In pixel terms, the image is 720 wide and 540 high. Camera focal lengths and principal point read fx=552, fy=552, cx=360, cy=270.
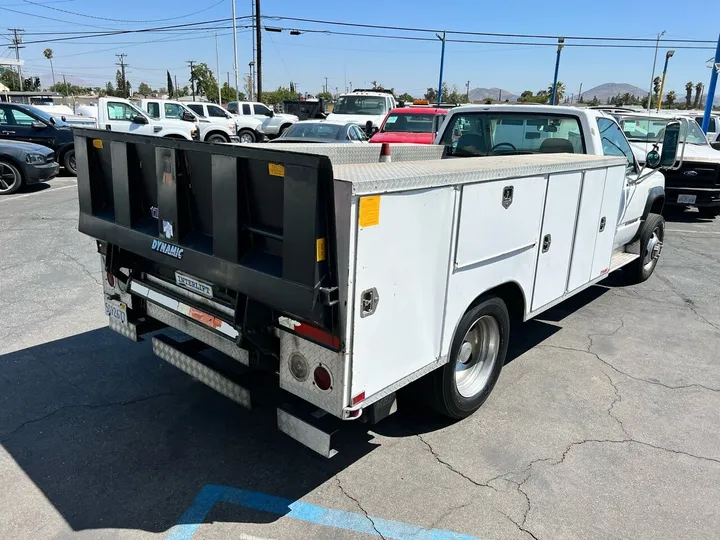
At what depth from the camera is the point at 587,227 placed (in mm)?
4570

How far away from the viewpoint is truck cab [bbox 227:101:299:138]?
25141 mm

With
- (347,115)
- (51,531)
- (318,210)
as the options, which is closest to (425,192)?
(318,210)

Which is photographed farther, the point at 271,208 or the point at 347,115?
the point at 347,115

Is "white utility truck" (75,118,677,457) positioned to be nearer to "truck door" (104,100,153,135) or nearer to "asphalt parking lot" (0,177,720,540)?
"asphalt parking lot" (0,177,720,540)

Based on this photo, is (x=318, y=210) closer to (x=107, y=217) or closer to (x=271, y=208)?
(x=271, y=208)

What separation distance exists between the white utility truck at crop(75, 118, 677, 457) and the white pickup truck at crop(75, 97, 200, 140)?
13.4 meters

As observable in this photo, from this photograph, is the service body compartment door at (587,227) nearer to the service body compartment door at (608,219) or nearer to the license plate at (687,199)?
the service body compartment door at (608,219)

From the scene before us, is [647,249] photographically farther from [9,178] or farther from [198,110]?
[198,110]

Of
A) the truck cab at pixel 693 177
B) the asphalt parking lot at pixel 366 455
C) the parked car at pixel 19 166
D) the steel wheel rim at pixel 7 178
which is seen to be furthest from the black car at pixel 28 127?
the truck cab at pixel 693 177

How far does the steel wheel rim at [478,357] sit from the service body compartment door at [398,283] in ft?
2.58

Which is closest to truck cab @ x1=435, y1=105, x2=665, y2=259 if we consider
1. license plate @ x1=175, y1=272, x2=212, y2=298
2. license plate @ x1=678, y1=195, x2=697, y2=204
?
license plate @ x1=175, y1=272, x2=212, y2=298

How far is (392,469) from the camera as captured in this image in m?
3.30

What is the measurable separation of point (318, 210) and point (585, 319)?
4539 mm

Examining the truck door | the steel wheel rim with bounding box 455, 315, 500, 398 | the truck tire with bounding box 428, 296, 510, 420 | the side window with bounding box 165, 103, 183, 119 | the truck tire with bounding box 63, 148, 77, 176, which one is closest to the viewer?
the truck tire with bounding box 428, 296, 510, 420
